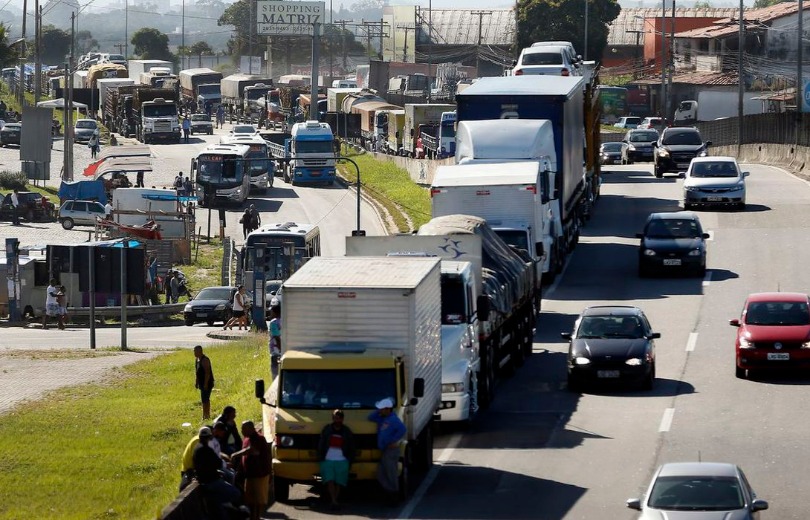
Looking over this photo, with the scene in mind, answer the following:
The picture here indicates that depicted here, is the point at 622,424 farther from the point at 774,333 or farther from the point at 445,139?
the point at 445,139

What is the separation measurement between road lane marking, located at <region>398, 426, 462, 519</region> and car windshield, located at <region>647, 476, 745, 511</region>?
3992 mm

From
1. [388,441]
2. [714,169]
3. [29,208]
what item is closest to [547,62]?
[714,169]

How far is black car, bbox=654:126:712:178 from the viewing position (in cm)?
6253

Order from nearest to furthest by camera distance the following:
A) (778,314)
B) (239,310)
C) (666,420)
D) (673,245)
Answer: (666,420) < (778,314) < (673,245) < (239,310)

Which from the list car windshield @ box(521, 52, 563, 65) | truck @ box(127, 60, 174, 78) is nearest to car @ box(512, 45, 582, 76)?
car windshield @ box(521, 52, 563, 65)

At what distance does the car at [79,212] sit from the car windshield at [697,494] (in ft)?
191

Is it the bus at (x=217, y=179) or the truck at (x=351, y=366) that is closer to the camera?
the truck at (x=351, y=366)

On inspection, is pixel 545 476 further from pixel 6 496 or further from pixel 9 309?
pixel 9 309

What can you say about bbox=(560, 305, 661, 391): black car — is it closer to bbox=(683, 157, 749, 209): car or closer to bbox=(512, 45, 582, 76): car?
bbox=(683, 157, 749, 209): car

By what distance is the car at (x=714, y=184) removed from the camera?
165 ft

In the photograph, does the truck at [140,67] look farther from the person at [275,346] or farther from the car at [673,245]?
the person at [275,346]

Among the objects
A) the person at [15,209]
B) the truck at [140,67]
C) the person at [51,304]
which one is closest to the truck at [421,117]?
the person at [15,209]

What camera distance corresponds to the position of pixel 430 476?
70.1 ft

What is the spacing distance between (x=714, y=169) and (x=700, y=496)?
36.3 meters
